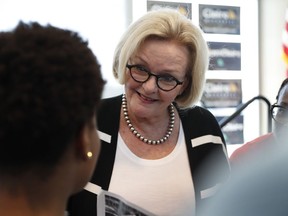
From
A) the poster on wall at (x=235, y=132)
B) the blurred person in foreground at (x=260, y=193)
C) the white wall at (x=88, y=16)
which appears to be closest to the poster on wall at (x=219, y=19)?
the white wall at (x=88, y=16)

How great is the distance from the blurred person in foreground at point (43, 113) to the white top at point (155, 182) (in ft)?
2.15

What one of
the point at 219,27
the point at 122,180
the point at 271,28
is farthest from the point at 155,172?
the point at 271,28

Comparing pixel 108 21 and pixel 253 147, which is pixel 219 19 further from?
pixel 253 147

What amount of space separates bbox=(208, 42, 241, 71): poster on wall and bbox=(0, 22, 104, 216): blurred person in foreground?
10.2 ft

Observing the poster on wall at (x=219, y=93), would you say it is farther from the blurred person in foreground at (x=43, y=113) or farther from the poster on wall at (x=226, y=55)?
the blurred person in foreground at (x=43, y=113)

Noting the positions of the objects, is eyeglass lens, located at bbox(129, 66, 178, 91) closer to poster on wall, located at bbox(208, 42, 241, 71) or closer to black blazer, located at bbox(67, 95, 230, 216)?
black blazer, located at bbox(67, 95, 230, 216)

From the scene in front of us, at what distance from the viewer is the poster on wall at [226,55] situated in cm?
369

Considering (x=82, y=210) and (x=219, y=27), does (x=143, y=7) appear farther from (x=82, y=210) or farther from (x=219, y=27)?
(x=82, y=210)

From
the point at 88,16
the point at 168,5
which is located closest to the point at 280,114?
the point at 88,16

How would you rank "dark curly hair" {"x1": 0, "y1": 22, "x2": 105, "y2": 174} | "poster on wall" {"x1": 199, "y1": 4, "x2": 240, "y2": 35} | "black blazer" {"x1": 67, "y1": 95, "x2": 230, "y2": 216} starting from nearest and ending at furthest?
"dark curly hair" {"x1": 0, "y1": 22, "x2": 105, "y2": 174}, "black blazer" {"x1": 67, "y1": 95, "x2": 230, "y2": 216}, "poster on wall" {"x1": 199, "y1": 4, "x2": 240, "y2": 35}

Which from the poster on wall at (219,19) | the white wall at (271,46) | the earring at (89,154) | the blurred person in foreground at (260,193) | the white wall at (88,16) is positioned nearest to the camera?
the earring at (89,154)

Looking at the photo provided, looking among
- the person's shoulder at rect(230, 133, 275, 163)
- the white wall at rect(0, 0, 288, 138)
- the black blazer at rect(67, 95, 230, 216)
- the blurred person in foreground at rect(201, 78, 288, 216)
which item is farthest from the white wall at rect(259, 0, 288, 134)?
the blurred person in foreground at rect(201, 78, 288, 216)

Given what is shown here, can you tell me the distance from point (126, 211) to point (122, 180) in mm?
419

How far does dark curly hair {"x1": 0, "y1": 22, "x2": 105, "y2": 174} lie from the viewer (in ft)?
1.91
